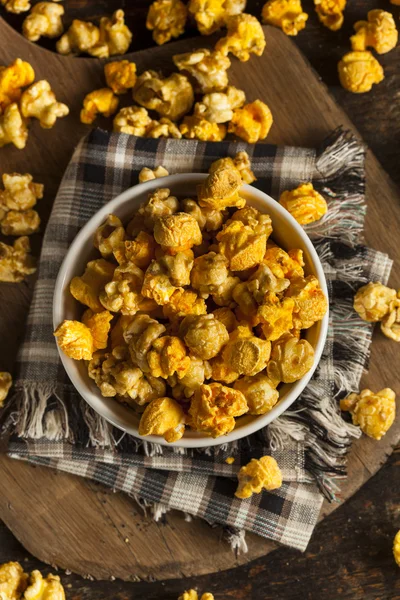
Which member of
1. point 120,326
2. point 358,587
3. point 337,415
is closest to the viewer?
point 120,326

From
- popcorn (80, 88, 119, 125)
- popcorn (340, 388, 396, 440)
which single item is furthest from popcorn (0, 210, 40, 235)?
popcorn (340, 388, 396, 440)

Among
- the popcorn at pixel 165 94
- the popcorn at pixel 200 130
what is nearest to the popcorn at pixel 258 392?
the popcorn at pixel 200 130

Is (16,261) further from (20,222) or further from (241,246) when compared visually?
(241,246)

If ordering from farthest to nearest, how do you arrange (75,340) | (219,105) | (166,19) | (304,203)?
(166,19), (219,105), (304,203), (75,340)

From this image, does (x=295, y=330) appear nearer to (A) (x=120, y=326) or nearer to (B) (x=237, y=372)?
(B) (x=237, y=372)

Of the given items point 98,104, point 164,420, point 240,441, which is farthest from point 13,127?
point 240,441

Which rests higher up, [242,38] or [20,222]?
[242,38]

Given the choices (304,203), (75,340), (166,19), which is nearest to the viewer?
(75,340)

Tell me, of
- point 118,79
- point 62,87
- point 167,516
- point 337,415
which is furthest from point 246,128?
point 167,516
